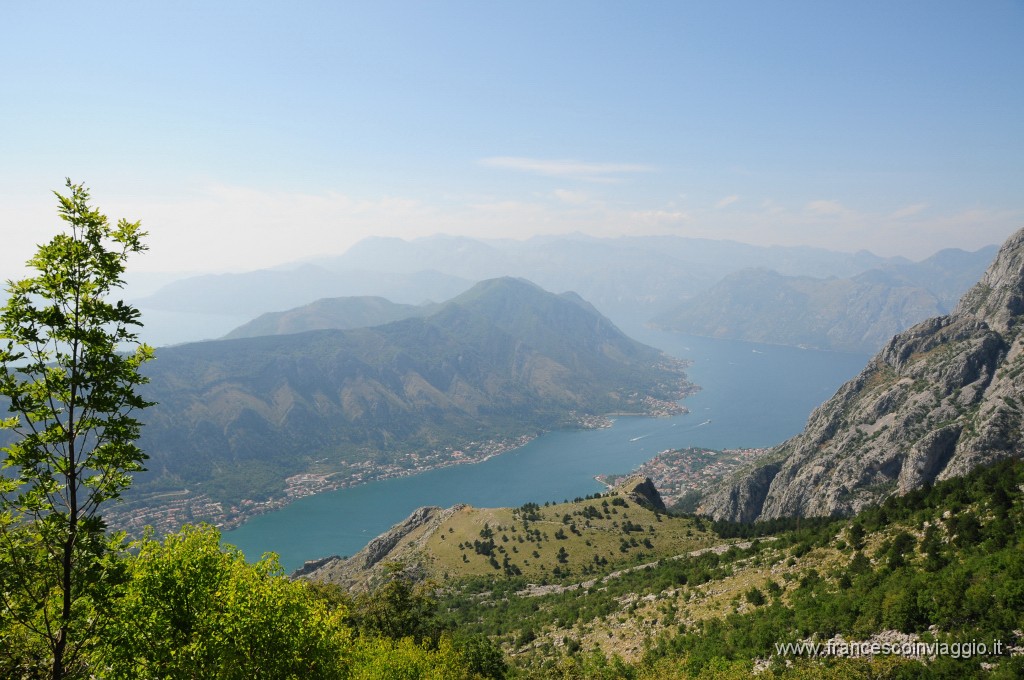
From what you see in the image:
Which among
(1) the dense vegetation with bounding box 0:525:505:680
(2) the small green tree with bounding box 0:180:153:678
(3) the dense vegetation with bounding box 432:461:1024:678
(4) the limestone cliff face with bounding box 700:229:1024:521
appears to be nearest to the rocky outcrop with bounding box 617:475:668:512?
(4) the limestone cliff face with bounding box 700:229:1024:521

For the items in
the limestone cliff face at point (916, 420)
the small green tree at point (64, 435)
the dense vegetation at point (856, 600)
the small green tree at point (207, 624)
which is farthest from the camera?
the limestone cliff face at point (916, 420)

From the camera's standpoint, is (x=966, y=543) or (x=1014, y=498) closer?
(x=966, y=543)

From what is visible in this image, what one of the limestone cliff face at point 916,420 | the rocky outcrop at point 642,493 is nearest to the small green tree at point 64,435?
the rocky outcrop at point 642,493

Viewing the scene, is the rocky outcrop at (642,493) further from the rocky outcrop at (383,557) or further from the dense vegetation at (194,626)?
the dense vegetation at (194,626)

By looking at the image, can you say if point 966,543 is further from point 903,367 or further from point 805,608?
point 903,367

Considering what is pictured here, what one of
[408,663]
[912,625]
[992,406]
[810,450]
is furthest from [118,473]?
[810,450]

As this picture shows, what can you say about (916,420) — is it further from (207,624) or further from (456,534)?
(207,624)
